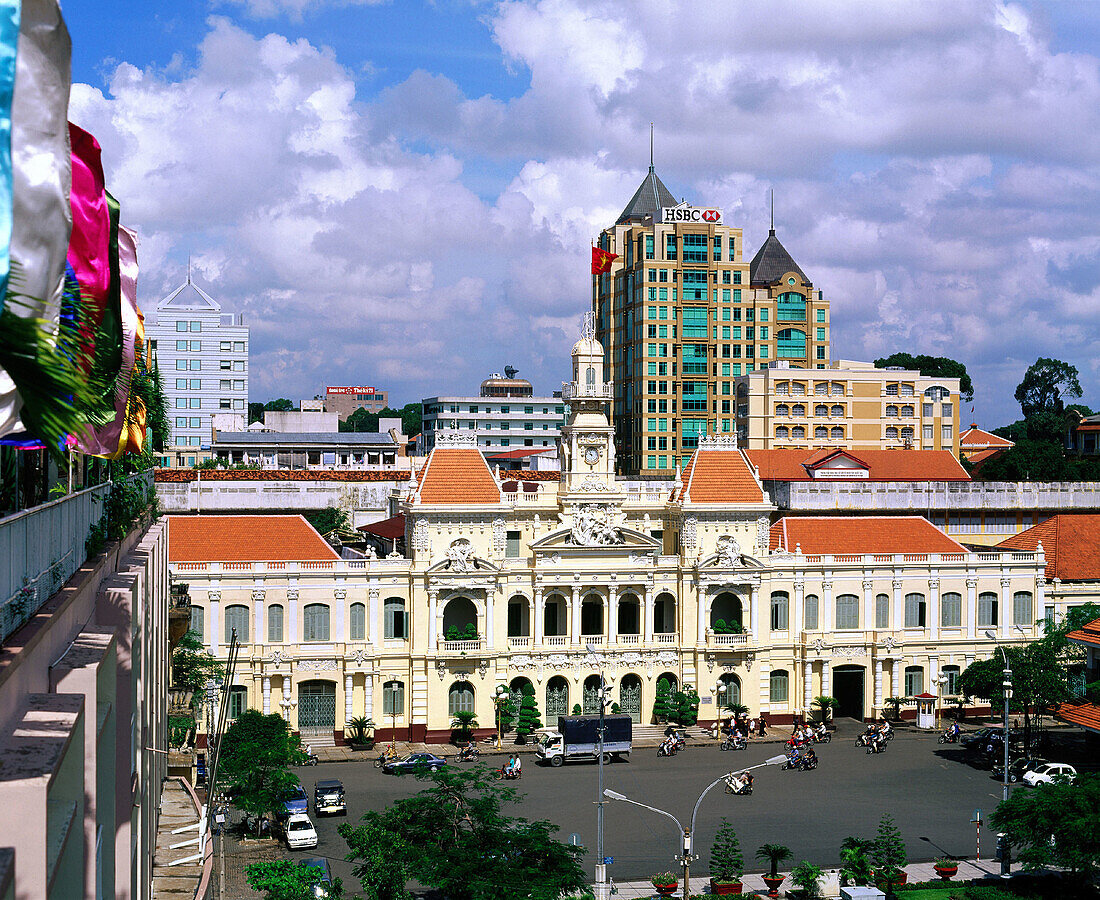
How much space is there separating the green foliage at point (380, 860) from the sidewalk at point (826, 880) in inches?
345

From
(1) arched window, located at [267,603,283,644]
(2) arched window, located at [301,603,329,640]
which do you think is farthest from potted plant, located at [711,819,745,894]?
(1) arched window, located at [267,603,283,644]

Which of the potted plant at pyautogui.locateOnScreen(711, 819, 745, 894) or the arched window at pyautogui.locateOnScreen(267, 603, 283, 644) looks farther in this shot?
the arched window at pyautogui.locateOnScreen(267, 603, 283, 644)

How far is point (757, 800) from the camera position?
55.9 metres

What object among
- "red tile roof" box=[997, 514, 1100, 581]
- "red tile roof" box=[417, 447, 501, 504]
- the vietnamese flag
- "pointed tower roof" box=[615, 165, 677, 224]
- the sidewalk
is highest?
"pointed tower roof" box=[615, 165, 677, 224]

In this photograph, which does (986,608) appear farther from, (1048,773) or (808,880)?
(808,880)

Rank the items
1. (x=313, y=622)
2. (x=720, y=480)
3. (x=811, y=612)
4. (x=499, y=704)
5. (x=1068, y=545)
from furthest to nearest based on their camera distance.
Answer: (x=1068, y=545), (x=720, y=480), (x=811, y=612), (x=499, y=704), (x=313, y=622)

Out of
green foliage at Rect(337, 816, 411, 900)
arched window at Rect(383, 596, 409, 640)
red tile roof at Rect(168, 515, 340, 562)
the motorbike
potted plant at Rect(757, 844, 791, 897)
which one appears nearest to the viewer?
green foliage at Rect(337, 816, 411, 900)

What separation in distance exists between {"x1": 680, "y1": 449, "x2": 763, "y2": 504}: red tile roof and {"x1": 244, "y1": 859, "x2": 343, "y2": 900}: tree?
36.6m

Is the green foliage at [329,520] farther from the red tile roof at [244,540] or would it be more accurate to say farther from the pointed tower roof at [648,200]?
the pointed tower roof at [648,200]

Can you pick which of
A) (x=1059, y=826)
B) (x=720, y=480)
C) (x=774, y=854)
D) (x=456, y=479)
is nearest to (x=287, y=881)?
(x=774, y=854)

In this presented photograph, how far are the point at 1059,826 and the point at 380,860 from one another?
75.7 ft

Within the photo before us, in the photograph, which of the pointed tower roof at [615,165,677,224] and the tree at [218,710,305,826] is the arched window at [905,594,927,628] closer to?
the tree at [218,710,305,826]

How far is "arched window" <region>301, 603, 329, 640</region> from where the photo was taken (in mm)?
64000

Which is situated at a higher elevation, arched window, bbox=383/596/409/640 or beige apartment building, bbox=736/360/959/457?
beige apartment building, bbox=736/360/959/457
